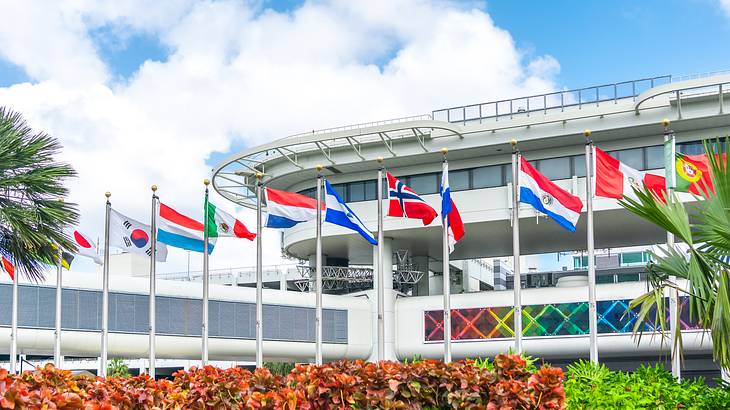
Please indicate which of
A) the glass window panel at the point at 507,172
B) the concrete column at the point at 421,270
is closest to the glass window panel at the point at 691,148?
the glass window panel at the point at 507,172

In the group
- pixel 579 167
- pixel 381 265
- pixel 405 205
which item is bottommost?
pixel 381 265

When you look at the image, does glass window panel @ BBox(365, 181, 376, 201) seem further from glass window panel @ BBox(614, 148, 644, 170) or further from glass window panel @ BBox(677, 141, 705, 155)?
glass window panel @ BBox(677, 141, 705, 155)

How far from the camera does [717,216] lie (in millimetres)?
13703

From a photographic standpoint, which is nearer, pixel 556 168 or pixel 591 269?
pixel 591 269

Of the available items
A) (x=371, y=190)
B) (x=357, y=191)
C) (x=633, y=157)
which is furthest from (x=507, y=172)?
(x=357, y=191)

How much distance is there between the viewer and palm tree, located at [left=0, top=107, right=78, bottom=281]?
20.2m

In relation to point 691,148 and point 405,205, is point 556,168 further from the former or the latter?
point 405,205

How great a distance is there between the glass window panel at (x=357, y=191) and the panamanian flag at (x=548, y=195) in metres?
19.8

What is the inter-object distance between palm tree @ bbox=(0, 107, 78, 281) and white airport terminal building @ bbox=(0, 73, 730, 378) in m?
22.5

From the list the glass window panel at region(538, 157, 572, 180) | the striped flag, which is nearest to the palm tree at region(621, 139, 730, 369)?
the striped flag

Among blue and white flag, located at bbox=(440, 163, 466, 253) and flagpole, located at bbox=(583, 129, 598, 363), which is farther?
blue and white flag, located at bbox=(440, 163, 466, 253)

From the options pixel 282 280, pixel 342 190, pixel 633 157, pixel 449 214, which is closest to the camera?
pixel 449 214

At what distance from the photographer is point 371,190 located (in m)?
49.8

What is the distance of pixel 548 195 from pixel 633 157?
50.2ft
